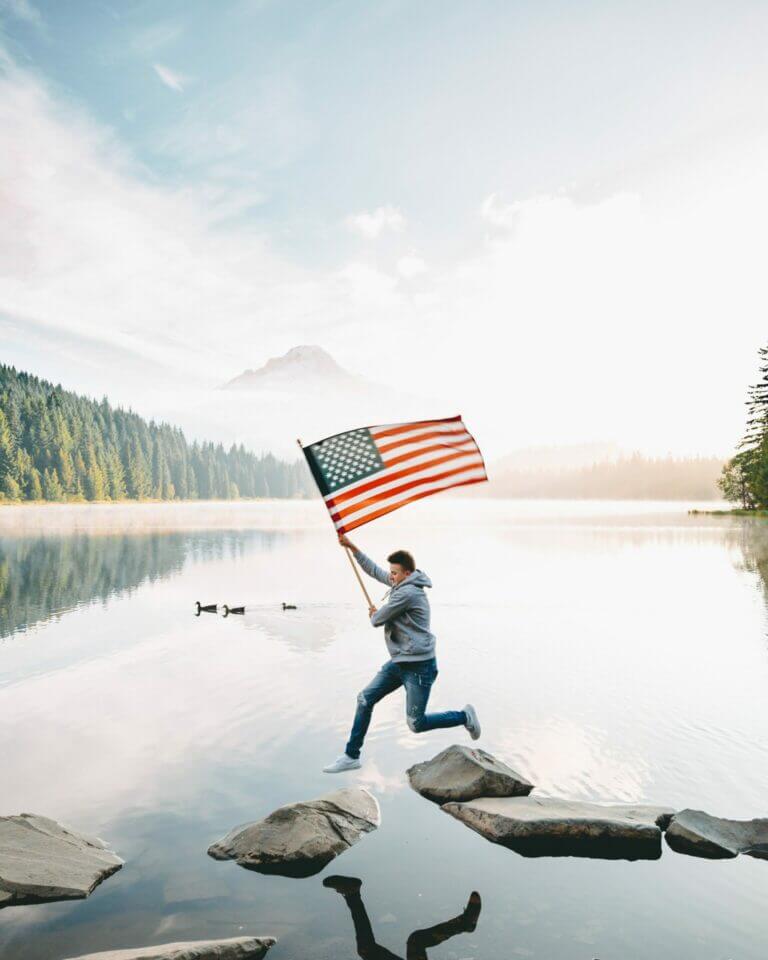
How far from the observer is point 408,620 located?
9453 mm

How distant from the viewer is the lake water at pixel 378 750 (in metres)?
6.00

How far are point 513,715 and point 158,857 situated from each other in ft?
21.8

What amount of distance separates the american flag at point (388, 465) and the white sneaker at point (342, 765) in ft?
9.70

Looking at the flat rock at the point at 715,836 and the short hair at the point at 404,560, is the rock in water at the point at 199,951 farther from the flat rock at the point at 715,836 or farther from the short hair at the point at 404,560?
the short hair at the point at 404,560

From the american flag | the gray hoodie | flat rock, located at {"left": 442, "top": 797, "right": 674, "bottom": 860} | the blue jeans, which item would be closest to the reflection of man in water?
flat rock, located at {"left": 442, "top": 797, "right": 674, "bottom": 860}

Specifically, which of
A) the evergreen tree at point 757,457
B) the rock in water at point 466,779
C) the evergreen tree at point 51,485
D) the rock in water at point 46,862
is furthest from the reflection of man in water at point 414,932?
the evergreen tree at point 51,485

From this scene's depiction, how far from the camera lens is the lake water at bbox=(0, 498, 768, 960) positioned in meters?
6.00

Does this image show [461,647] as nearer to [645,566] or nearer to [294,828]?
[294,828]

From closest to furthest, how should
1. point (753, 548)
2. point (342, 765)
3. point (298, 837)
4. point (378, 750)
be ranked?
point (298, 837), point (342, 765), point (378, 750), point (753, 548)

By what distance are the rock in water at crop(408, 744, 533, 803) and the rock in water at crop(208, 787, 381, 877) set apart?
97 centimetres

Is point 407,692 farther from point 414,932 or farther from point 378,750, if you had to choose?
point 414,932

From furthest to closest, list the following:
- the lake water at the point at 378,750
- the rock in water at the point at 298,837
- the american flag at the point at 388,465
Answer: the american flag at the point at 388,465 < the rock in water at the point at 298,837 < the lake water at the point at 378,750

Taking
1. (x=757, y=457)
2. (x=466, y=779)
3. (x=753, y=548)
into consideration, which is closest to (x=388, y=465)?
(x=466, y=779)

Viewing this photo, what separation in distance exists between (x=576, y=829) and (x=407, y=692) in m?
2.81
